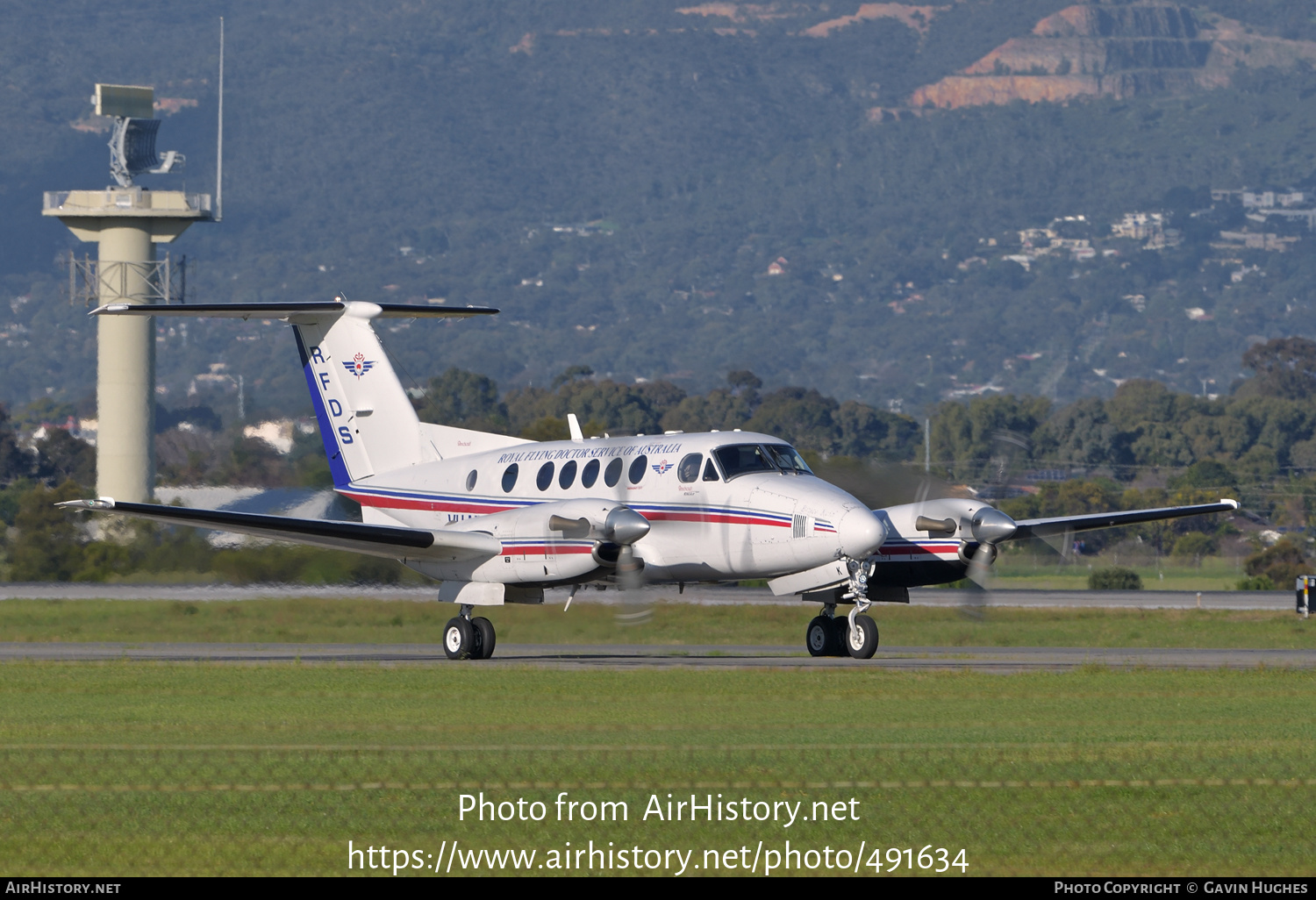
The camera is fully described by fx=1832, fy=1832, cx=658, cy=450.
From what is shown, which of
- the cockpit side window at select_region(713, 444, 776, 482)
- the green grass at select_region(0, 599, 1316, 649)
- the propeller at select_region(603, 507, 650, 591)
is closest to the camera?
the propeller at select_region(603, 507, 650, 591)

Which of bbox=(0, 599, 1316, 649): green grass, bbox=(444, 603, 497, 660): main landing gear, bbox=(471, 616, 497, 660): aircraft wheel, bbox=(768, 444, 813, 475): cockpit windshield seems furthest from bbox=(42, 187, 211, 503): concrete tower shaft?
bbox=(768, 444, 813, 475): cockpit windshield

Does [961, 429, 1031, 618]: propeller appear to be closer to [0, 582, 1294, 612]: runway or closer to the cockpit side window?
[0, 582, 1294, 612]: runway

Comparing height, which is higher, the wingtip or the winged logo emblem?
the winged logo emblem

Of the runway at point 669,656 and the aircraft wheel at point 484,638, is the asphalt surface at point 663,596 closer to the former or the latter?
the runway at point 669,656

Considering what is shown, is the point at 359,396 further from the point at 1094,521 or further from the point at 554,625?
the point at 1094,521

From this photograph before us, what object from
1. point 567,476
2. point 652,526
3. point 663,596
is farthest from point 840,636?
point 567,476

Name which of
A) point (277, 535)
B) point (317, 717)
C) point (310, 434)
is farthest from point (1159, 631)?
→ point (317, 717)

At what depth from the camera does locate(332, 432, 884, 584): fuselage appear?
27.6 meters

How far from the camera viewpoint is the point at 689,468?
94.4ft

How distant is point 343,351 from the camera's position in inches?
1335

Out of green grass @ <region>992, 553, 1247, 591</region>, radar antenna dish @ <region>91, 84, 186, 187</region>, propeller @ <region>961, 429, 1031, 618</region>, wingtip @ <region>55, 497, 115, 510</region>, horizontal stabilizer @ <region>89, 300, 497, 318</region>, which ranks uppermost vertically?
radar antenna dish @ <region>91, 84, 186, 187</region>

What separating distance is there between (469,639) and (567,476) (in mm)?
3147

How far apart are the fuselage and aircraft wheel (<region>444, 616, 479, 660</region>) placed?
0.90 m
